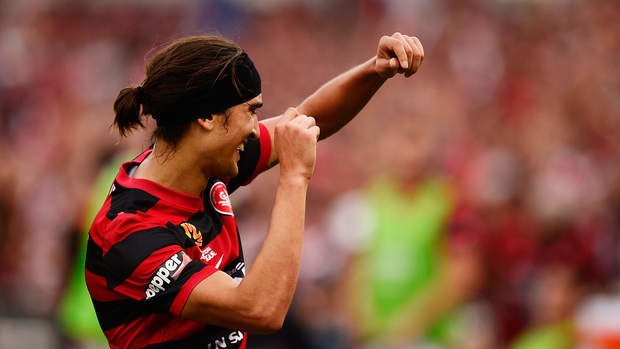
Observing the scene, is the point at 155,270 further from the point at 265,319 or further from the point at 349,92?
the point at 349,92

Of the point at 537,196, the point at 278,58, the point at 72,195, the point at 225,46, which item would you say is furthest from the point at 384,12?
the point at 225,46

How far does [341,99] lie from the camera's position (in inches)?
184

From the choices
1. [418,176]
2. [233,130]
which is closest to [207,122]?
[233,130]

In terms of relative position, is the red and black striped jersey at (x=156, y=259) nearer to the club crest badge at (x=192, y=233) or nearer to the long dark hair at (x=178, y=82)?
the club crest badge at (x=192, y=233)

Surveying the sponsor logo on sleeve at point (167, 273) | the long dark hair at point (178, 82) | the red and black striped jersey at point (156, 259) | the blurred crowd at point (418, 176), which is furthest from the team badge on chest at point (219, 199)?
the blurred crowd at point (418, 176)

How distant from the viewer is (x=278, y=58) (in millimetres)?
15859

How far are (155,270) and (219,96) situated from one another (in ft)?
1.91

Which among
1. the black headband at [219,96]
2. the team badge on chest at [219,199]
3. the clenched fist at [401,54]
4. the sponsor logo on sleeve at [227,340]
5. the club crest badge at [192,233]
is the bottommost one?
the sponsor logo on sleeve at [227,340]

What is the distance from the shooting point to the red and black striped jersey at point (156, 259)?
153 inches

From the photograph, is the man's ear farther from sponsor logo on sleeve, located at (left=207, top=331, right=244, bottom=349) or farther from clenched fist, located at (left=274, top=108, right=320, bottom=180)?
sponsor logo on sleeve, located at (left=207, top=331, right=244, bottom=349)

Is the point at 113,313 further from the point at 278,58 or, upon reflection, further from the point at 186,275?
the point at 278,58

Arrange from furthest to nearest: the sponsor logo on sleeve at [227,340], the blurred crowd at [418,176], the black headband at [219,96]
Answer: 1. the blurred crowd at [418,176]
2. the sponsor logo on sleeve at [227,340]
3. the black headband at [219,96]

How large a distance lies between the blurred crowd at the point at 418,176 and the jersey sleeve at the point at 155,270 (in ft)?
2.57

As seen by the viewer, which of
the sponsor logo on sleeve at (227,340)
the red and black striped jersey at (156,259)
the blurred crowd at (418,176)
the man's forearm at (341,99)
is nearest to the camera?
the red and black striped jersey at (156,259)
